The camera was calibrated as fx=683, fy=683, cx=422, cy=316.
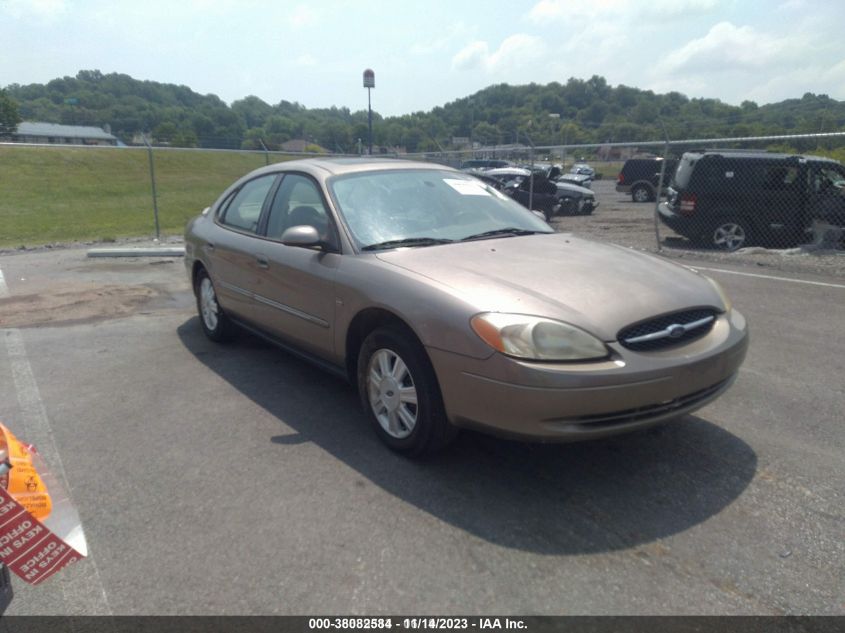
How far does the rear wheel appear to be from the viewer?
23.0 m

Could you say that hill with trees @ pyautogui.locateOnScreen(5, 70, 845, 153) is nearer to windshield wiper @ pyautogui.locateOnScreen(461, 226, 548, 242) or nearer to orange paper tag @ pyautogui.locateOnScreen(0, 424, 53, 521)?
windshield wiper @ pyautogui.locateOnScreen(461, 226, 548, 242)

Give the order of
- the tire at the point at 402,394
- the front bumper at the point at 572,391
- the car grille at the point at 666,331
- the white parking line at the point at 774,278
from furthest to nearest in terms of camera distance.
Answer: the white parking line at the point at 774,278, the tire at the point at 402,394, the car grille at the point at 666,331, the front bumper at the point at 572,391

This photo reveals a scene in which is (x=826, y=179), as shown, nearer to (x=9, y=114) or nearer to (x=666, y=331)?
(x=666, y=331)

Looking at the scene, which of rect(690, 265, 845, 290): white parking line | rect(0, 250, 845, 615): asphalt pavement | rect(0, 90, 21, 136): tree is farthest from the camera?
rect(0, 90, 21, 136): tree

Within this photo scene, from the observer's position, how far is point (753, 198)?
37.0ft

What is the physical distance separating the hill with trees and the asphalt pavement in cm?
939

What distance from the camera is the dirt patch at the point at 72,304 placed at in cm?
689

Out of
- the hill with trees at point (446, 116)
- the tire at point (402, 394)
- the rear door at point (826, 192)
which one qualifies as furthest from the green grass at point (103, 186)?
the tire at point (402, 394)

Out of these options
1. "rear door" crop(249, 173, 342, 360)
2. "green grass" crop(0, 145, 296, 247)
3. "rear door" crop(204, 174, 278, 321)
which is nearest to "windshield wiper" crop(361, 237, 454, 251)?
"rear door" crop(249, 173, 342, 360)

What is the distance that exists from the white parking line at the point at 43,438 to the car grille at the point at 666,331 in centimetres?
242

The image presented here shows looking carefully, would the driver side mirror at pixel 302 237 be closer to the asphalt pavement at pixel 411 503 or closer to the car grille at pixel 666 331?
the asphalt pavement at pixel 411 503

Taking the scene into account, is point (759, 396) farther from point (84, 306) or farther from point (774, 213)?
point (774, 213)

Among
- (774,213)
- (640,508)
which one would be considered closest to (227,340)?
(640,508)
